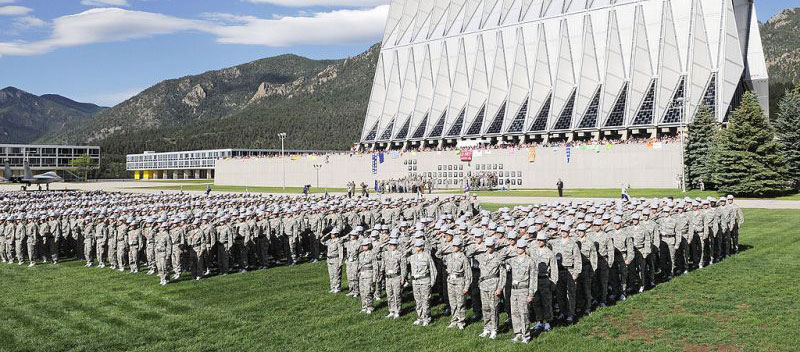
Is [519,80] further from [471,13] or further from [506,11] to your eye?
[471,13]

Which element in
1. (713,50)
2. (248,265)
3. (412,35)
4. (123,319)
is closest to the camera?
(123,319)

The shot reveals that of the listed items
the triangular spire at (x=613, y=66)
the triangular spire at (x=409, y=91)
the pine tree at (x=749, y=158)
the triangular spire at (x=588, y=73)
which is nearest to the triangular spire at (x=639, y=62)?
the triangular spire at (x=613, y=66)

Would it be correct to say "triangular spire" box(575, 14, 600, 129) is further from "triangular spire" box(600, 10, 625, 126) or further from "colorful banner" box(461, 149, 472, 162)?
"colorful banner" box(461, 149, 472, 162)

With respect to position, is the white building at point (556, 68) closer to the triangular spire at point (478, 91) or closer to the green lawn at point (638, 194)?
the triangular spire at point (478, 91)

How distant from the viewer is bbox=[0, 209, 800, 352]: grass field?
10.9m

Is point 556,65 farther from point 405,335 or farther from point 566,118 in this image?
point 405,335

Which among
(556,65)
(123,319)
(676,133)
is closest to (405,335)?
(123,319)

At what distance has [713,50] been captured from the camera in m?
60.8

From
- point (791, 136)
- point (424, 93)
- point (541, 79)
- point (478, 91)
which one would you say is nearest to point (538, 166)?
point (791, 136)

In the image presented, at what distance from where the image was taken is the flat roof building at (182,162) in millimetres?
122938

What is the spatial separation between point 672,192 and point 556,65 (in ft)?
98.4

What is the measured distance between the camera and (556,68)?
71.0m

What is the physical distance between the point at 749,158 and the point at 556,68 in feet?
109

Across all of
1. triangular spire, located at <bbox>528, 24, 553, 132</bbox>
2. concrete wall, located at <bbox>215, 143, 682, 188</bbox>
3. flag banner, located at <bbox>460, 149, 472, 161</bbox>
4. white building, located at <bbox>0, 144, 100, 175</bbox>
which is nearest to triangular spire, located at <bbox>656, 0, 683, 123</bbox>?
triangular spire, located at <bbox>528, 24, 553, 132</bbox>
